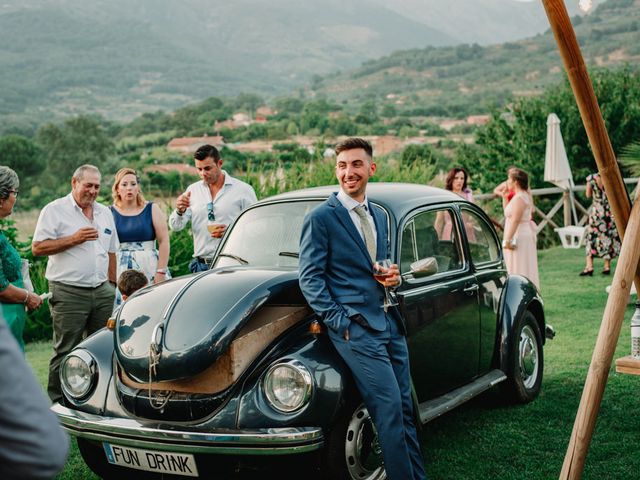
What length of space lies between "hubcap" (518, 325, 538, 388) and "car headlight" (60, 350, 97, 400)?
3592 mm

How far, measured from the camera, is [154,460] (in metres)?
4.18

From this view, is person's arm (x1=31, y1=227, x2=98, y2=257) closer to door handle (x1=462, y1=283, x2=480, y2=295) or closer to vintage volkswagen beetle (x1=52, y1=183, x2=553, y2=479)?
vintage volkswagen beetle (x1=52, y1=183, x2=553, y2=479)

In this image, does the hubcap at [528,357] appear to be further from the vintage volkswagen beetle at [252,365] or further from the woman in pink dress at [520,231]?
the woman in pink dress at [520,231]

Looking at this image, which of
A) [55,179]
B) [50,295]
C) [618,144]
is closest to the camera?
[50,295]

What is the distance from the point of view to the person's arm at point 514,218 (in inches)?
395

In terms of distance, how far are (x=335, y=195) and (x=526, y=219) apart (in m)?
6.52

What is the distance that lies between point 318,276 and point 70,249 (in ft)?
9.55

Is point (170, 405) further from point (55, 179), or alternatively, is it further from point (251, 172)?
point (55, 179)

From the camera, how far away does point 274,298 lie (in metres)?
4.60

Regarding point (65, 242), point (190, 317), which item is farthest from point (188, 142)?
point (190, 317)

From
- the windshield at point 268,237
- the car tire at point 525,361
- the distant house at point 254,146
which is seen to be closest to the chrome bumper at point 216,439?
the windshield at point 268,237

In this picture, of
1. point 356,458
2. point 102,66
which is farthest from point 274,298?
point 102,66

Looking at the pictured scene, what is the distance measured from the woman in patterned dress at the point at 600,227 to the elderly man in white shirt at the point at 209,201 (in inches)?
307

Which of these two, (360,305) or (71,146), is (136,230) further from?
(71,146)
